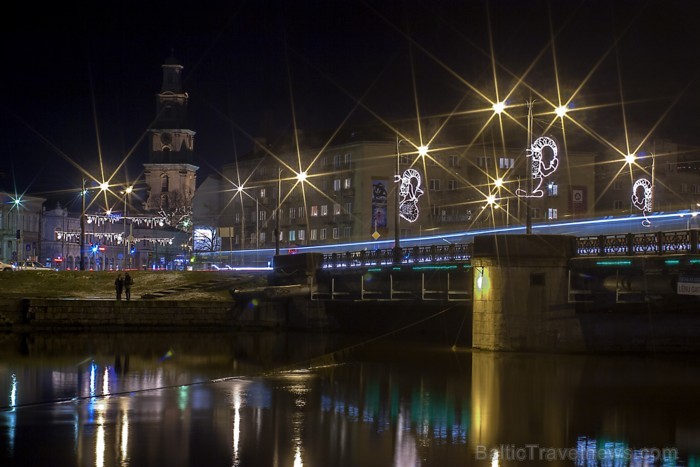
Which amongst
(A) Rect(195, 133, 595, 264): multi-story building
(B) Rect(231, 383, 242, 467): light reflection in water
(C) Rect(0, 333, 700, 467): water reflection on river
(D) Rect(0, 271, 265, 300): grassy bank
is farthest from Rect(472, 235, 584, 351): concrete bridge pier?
(A) Rect(195, 133, 595, 264): multi-story building

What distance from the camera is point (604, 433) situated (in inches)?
1255

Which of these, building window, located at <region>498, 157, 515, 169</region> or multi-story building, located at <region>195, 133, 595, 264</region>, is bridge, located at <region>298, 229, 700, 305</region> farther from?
building window, located at <region>498, 157, 515, 169</region>

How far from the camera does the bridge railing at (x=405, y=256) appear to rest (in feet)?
209

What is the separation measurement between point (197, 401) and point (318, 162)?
380 feet

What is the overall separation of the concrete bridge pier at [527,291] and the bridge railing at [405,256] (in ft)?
19.3

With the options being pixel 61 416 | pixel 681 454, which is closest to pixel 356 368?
pixel 61 416

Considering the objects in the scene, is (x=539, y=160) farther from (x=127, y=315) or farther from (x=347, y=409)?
(x=127, y=315)

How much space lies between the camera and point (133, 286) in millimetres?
98500

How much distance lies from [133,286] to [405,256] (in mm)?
36353

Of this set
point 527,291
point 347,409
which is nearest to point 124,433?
point 347,409

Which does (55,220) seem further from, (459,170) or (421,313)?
(421,313)

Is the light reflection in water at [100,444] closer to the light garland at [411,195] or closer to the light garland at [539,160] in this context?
the light garland at [539,160]

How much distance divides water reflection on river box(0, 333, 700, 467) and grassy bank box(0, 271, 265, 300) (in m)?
34.2

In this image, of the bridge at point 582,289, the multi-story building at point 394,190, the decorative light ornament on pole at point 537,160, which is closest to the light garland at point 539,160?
the decorative light ornament on pole at point 537,160
